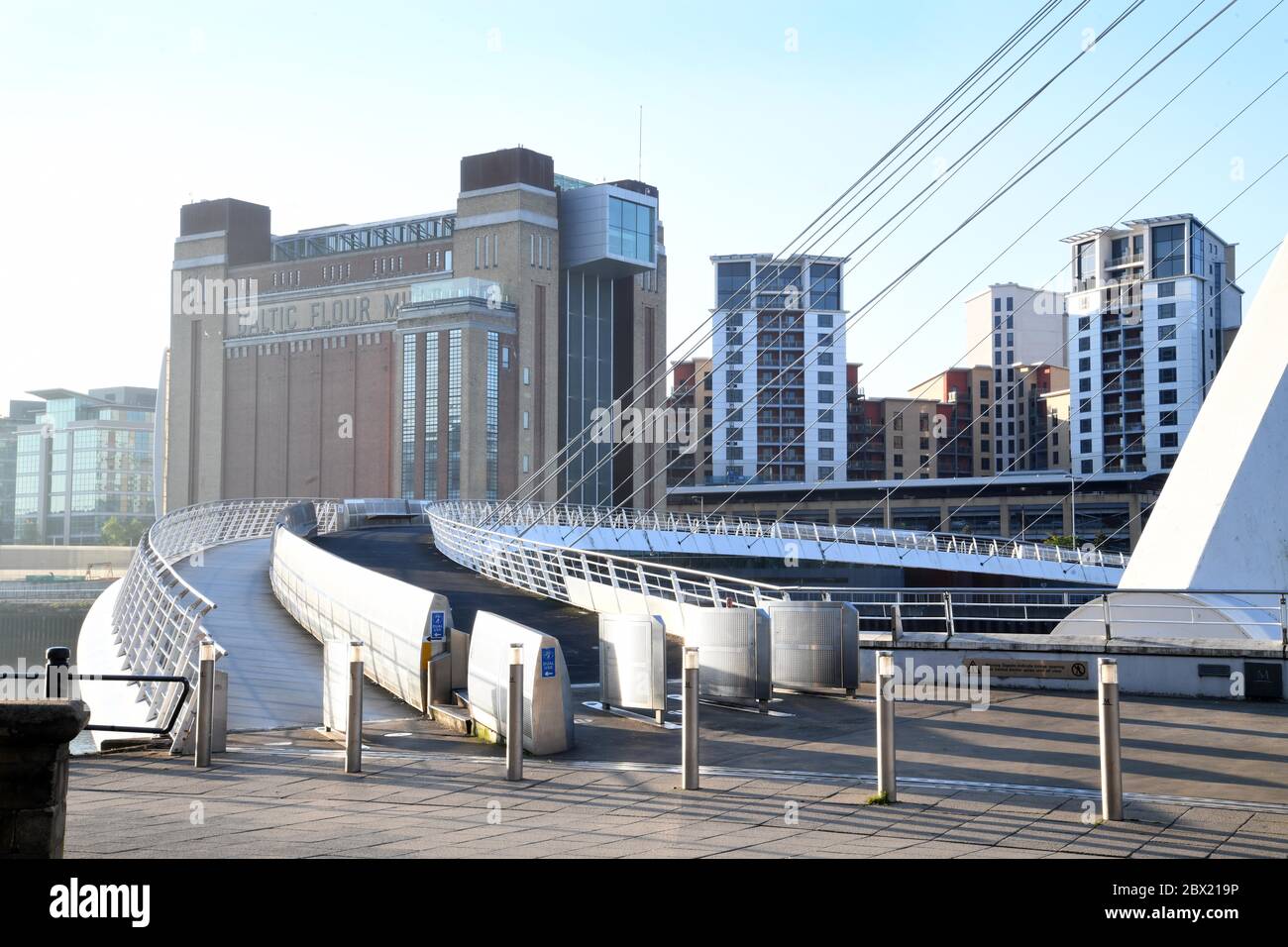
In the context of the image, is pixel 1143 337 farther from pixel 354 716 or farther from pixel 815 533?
pixel 354 716

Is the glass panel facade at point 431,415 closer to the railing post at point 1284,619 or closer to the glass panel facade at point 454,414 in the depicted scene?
the glass panel facade at point 454,414

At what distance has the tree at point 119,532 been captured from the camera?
120875 mm

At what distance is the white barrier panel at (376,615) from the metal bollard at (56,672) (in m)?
3.26

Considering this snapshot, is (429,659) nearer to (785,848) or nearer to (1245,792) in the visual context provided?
(785,848)

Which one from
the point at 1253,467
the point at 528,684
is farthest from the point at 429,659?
the point at 1253,467

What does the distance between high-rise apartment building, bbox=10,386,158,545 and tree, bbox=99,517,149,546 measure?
8.72 feet

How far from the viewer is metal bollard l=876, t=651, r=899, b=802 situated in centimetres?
801

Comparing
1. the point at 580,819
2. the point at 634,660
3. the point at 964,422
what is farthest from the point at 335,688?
the point at 964,422

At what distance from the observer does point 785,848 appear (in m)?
6.61

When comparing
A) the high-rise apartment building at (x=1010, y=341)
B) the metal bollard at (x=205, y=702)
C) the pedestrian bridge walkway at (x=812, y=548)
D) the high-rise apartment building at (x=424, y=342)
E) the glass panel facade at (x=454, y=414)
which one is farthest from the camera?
the high-rise apartment building at (x=1010, y=341)

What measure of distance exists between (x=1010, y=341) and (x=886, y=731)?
425 feet

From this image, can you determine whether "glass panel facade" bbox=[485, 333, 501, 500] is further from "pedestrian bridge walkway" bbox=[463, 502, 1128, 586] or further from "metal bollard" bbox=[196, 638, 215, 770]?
"metal bollard" bbox=[196, 638, 215, 770]

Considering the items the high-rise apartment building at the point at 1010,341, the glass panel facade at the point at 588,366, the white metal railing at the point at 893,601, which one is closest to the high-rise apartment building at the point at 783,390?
the glass panel facade at the point at 588,366

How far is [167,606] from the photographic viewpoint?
17953 mm
